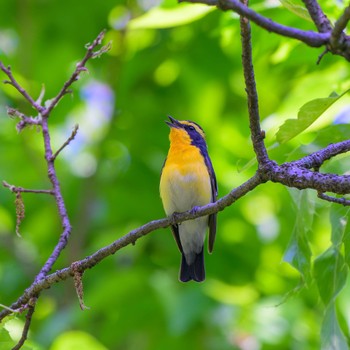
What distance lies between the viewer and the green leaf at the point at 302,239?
3410 millimetres

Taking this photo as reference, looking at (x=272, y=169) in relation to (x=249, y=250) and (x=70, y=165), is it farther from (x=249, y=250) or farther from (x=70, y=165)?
(x=70, y=165)

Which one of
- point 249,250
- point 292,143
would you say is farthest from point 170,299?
point 292,143

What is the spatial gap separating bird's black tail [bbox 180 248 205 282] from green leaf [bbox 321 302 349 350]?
3.27 m

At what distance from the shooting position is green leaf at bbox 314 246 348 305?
3.37m

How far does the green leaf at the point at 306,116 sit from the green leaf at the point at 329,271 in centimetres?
67

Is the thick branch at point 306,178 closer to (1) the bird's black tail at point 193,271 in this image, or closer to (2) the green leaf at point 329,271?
(2) the green leaf at point 329,271

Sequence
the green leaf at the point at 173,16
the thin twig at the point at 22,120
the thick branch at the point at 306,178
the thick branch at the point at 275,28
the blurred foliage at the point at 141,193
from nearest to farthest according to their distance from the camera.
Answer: the thick branch at the point at 275,28 < the thick branch at the point at 306,178 < the thin twig at the point at 22,120 < the green leaf at the point at 173,16 < the blurred foliage at the point at 141,193

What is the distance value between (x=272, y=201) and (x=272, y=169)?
19.0ft

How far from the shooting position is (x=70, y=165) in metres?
8.85

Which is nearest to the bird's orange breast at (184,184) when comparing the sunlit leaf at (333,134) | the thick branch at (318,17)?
the sunlit leaf at (333,134)

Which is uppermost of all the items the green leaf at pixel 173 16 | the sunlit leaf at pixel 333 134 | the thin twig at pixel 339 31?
the green leaf at pixel 173 16

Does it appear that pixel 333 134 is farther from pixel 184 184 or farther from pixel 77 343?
pixel 184 184

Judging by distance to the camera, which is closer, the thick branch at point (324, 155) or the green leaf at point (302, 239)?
the thick branch at point (324, 155)

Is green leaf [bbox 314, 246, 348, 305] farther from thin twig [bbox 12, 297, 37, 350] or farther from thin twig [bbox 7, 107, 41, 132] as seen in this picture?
thin twig [bbox 7, 107, 41, 132]
